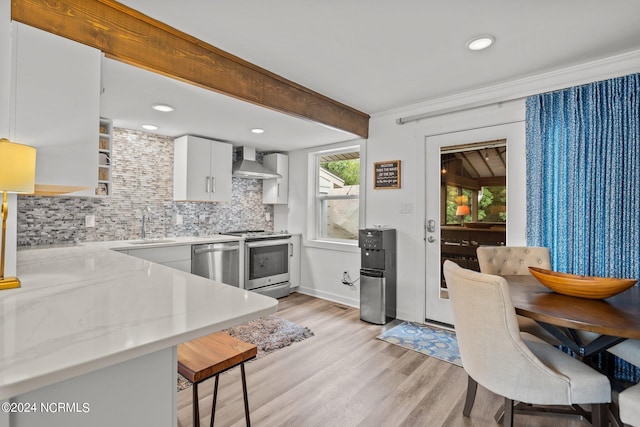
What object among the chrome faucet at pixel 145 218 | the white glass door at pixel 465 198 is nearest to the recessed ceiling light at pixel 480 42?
the white glass door at pixel 465 198

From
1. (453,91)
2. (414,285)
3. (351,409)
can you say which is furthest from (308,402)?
(453,91)

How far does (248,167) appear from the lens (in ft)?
13.9

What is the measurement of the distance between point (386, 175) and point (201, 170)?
7.39 ft

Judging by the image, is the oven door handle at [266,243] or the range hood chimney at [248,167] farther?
the range hood chimney at [248,167]

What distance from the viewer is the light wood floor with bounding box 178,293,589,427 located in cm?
182

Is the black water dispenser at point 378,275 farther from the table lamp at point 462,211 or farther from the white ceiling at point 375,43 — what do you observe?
the white ceiling at point 375,43

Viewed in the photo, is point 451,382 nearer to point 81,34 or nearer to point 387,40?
point 387,40

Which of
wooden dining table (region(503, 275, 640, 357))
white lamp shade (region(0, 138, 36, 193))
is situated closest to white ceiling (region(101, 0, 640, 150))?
white lamp shade (region(0, 138, 36, 193))

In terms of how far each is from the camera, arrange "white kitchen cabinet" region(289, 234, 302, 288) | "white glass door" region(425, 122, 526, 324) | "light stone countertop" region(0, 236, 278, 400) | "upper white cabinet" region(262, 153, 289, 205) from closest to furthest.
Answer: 1. "light stone countertop" region(0, 236, 278, 400)
2. "white glass door" region(425, 122, 526, 324)
3. "white kitchen cabinet" region(289, 234, 302, 288)
4. "upper white cabinet" region(262, 153, 289, 205)

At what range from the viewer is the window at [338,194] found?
425 centimetres

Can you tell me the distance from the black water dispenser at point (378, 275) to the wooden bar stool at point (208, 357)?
210cm

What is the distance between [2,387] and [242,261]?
3322mm

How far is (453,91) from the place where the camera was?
3.01 metres

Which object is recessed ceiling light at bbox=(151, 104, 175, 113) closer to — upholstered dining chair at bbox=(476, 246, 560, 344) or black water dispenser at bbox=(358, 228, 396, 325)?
black water dispenser at bbox=(358, 228, 396, 325)
